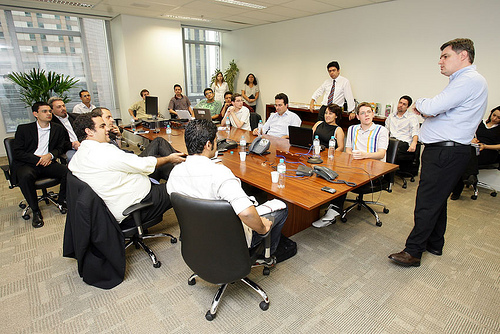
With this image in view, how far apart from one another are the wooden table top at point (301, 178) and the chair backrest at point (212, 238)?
0.58 metres

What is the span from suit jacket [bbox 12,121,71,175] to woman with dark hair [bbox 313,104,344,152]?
11.1 feet

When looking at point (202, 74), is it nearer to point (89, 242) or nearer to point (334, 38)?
point (334, 38)

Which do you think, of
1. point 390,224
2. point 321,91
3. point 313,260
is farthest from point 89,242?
point 321,91

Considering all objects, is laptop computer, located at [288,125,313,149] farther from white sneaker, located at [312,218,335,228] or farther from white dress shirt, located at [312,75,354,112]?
white dress shirt, located at [312,75,354,112]

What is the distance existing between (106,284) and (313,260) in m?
1.74

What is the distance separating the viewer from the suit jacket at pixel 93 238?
1.91m

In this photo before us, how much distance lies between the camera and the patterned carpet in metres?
1.83

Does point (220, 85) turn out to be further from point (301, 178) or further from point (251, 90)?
point (301, 178)

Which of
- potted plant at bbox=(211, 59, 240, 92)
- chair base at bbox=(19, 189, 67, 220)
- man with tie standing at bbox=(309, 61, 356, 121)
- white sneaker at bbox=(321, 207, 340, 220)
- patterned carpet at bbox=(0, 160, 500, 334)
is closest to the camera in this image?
patterned carpet at bbox=(0, 160, 500, 334)

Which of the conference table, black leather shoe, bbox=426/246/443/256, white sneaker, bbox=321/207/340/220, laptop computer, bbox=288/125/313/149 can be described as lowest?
black leather shoe, bbox=426/246/443/256

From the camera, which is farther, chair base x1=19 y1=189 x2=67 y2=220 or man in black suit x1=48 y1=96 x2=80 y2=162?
man in black suit x1=48 y1=96 x2=80 y2=162

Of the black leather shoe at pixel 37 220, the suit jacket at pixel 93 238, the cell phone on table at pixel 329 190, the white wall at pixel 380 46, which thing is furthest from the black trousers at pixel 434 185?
the black leather shoe at pixel 37 220

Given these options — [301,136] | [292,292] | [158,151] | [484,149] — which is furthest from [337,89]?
[292,292]

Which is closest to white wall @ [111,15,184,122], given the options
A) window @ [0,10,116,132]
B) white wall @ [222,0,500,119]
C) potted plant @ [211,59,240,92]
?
window @ [0,10,116,132]
